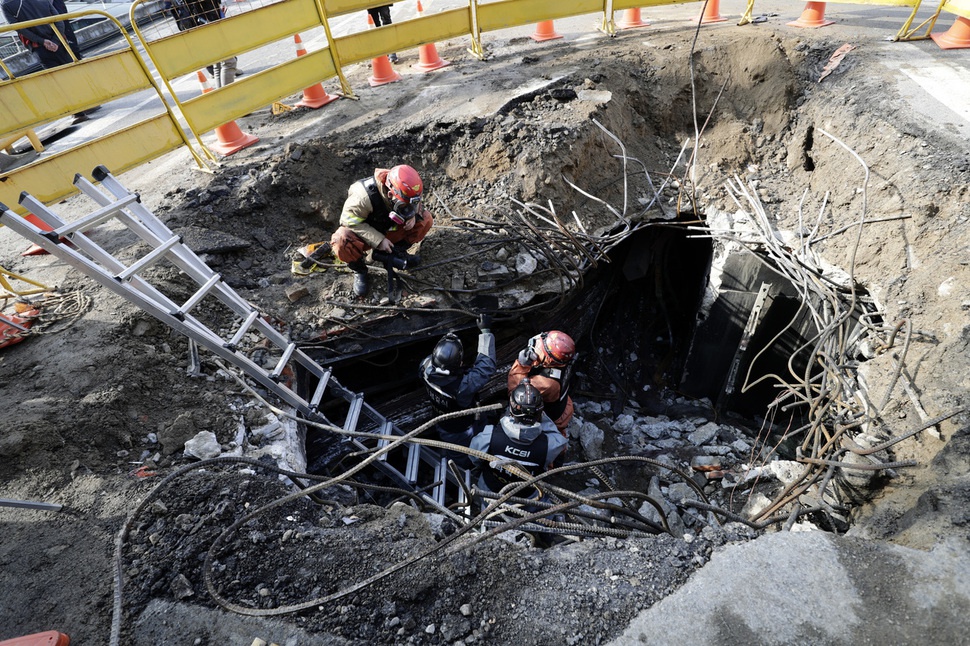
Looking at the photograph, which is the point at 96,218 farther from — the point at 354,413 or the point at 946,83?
the point at 946,83

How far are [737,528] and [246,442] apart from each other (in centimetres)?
321

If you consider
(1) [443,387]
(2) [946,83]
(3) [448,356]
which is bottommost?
(1) [443,387]

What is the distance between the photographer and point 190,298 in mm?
3684

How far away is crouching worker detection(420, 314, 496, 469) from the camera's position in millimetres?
4164

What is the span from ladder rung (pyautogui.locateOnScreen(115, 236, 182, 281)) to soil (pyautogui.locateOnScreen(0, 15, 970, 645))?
1037 millimetres

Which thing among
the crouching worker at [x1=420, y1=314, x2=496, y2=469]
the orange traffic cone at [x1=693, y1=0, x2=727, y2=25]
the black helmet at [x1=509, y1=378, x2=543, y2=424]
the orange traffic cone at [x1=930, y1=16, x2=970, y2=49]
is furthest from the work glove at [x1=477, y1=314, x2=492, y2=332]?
the orange traffic cone at [x1=930, y1=16, x2=970, y2=49]

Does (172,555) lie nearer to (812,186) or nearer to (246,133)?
(246,133)

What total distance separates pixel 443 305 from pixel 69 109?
4.14m

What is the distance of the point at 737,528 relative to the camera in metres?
2.72

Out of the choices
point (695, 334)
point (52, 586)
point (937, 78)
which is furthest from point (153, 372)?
point (937, 78)

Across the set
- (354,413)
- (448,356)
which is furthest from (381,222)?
(354,413)

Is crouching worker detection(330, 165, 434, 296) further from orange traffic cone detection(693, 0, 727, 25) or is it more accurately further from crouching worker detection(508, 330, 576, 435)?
orange traffic cone detection(693, 0, 727, 25)

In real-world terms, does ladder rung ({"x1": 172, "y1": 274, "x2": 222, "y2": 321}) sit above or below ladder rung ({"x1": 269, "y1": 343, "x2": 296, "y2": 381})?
above

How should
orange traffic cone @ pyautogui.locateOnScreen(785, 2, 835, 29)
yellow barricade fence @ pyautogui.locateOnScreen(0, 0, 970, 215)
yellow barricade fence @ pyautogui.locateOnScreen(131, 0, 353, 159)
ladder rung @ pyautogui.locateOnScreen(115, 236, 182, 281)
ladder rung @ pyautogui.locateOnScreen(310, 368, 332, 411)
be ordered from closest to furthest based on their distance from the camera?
ladder rung @ pyautogui.locateOnScreen(115, 236, 182, 281) → ladder rung @ pyautogui.locateOnScreen(310, 368, 332, 411) → yellow barricade fence @ pyautogui.locateOnScreen(0, 0, 970, 215) → yellow barricade fence @ pyautogui.locateOnScreen(131, 0, 353, 159) → orange traffic cone @ pyautogui.locateOnScreen(785, 2, 835, 29)
